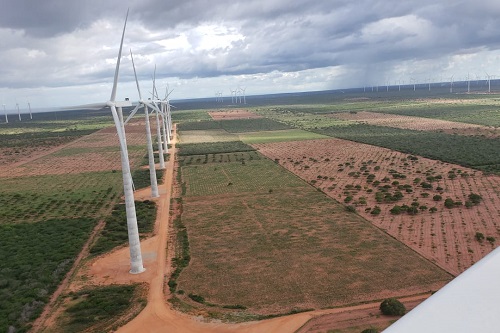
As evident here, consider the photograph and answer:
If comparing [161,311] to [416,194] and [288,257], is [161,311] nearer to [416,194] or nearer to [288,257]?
[288,257]

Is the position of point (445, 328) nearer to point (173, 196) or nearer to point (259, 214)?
point (259, 214)

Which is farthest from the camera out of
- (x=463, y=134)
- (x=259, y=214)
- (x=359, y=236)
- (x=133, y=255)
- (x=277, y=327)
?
(x=463, y=134)

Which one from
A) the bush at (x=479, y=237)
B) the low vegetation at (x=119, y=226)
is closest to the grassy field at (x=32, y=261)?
the low vegetation at (x=119, y=226)

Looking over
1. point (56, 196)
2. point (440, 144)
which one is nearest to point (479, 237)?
point (56, 196)

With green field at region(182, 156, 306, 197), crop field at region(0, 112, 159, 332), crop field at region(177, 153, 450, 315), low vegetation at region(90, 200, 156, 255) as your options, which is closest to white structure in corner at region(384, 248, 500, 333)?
crop field at region(177, 153, 450, 315)

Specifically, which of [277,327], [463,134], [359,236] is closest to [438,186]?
[359,236]

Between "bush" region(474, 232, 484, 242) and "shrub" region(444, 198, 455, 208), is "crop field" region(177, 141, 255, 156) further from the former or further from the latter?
"bush" region(474, 232, 484, 242)
